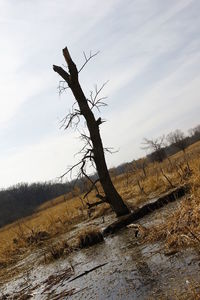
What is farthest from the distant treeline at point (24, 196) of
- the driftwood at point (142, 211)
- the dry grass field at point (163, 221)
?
the driftwood at point (142, 211)

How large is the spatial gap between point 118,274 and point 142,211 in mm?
4033

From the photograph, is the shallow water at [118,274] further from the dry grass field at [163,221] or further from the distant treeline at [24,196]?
the distant treeline at [24,196]

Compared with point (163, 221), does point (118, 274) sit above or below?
below

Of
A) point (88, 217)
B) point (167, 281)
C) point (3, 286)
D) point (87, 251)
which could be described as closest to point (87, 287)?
point (167, 281)

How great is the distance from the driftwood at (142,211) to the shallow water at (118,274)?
480 millimetres

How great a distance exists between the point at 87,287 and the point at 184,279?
166 cm

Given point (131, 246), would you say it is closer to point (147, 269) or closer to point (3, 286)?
point (147, 269)

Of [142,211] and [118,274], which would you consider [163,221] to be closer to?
[142,211]

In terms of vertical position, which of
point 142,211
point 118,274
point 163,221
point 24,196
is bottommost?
point 118,274

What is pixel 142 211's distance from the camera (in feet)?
29.2

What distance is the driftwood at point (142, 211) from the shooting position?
8.45 m

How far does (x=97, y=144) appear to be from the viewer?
983 centimetres

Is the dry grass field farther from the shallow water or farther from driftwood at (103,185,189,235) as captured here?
driftwood at (103,185,189,235)

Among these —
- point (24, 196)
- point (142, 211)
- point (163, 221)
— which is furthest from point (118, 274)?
point (24, 196)
